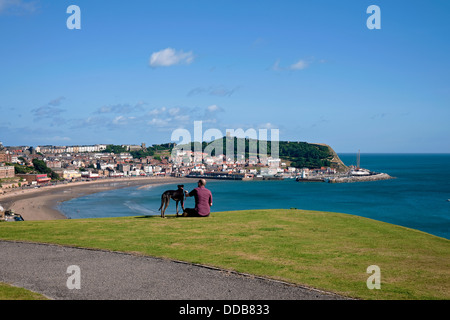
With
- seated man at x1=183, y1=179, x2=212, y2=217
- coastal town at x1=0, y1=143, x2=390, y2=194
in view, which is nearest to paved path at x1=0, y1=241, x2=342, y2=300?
seated man at x1=183, y1=179, x2=212, y2=217

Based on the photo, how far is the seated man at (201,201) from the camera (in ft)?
46.2

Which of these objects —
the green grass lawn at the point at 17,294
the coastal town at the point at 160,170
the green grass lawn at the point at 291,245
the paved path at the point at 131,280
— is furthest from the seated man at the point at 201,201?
the coastal town at the point at 160,170

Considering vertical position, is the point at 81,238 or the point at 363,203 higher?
the point at 81,238

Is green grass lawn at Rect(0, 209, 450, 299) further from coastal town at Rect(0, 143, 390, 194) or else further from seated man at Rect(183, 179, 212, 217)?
coastal town at Rect(0, 143, 390, 194)

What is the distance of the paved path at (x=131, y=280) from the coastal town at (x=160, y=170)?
86160 mm

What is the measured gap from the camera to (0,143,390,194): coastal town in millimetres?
105812

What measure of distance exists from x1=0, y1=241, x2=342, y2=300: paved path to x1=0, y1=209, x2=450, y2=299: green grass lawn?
48 cm

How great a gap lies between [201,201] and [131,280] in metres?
7.27
